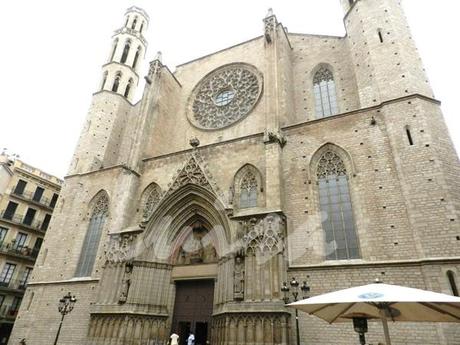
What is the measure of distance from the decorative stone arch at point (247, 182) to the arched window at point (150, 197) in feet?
13.2

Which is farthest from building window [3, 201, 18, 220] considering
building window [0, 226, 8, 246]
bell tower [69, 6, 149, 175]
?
bell tower [69, 6, 149, 175]

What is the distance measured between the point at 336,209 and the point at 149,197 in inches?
344

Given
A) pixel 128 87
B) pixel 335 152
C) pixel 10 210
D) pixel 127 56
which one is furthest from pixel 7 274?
pixel 335 152

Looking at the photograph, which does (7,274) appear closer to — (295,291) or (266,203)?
(266,203)

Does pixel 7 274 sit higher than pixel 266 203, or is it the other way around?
pixel 266 203

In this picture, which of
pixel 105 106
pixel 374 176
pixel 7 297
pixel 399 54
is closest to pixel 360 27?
pixel 399 54

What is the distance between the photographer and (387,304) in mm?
5035

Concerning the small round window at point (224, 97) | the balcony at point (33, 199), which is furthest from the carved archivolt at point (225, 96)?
the balcony at point (33, 199)

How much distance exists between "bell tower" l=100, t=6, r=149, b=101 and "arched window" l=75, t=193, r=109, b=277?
8.47m

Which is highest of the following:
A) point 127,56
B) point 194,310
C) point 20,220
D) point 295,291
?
point 127,56

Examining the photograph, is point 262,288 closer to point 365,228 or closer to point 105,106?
point 365,228

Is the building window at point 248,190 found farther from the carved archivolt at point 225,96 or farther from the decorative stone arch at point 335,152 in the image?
the carved archivolt at point 225,96

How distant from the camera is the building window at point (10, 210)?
79.1 feet

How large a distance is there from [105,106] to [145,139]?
5.69 metres
